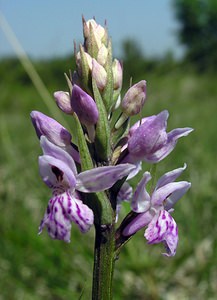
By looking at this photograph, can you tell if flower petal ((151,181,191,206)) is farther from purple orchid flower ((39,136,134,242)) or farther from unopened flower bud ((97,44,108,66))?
unopened flower bud ((97,44,108,66))

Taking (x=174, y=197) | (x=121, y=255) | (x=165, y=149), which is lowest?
(x=121, y=255)

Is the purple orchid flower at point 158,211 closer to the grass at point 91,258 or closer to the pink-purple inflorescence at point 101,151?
the pink-purple inflorescence at point 101,151

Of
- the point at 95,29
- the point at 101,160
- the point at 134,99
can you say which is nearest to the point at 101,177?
the point at 101,160

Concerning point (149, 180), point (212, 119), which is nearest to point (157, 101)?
point (212, 119)

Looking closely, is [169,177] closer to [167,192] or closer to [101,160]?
[167,192]

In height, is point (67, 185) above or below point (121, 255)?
above

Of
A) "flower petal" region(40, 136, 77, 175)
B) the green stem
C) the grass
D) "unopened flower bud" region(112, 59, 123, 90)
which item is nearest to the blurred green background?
the grass
